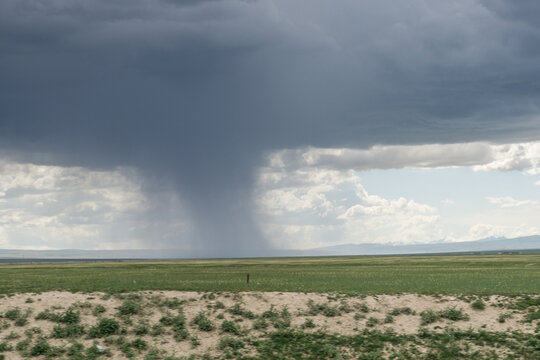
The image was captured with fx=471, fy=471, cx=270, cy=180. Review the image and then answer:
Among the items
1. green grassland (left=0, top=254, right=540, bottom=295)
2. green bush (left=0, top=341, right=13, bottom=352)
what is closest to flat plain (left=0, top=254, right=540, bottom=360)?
green bush (left=0, top=341, right=13, bottom=352)

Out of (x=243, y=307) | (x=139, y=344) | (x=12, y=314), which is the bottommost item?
(x=139, y=344)

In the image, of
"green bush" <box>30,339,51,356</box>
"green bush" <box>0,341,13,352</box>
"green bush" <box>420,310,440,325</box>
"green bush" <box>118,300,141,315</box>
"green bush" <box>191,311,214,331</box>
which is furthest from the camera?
"green bush" <box>118,300,141,315</box>

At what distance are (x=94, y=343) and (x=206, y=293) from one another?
1215 centimetres

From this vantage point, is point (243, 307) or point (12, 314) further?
point (243, 307)

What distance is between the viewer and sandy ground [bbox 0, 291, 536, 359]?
107ft

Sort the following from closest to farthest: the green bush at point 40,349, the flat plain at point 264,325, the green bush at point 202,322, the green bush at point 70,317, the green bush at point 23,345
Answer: the green bush at point 40,349 → the green bush at point 23,345 → the flat plain at point 264,325 → the green bush at point 70,317 → the green bush at point 202,322

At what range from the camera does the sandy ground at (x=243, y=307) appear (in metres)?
32.7

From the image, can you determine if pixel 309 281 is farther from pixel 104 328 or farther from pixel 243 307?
pixel 104 328

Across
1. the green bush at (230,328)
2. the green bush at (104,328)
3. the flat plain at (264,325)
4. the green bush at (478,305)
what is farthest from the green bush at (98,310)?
the green bush at (478,305)

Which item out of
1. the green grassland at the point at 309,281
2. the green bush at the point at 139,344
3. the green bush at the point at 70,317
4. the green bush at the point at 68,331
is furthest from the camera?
A: the green grassland at the point at 309,281

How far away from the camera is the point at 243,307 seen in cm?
3778

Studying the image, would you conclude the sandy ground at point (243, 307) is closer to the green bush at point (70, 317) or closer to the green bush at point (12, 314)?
the green bush at point (12, 314)

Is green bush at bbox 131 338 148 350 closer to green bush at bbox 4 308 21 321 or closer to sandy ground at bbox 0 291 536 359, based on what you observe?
sandy ground at bbox 0 291 536 359

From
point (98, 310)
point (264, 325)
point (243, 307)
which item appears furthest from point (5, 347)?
point (264, 325)
